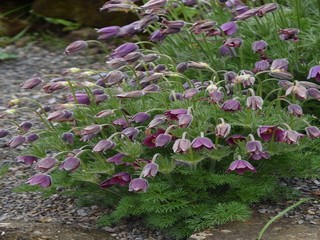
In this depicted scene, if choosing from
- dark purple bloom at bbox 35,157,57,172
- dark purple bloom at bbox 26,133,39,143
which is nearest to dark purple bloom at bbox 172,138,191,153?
dark purple bloom at bbox 35,157,57,172

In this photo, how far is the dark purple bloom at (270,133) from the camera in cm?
298

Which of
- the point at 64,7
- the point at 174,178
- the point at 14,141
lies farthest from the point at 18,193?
the point at 64,7

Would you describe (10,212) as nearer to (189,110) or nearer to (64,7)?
(189,110)

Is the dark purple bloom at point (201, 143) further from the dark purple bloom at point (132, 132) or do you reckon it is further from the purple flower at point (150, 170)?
the dark purple bloom at point (132, 132)

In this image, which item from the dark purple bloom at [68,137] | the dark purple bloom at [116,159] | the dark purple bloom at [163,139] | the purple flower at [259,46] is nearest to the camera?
the dark purple bloom at [163,139]

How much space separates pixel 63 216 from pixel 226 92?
2.91 feet

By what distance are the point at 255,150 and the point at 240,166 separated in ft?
0.29

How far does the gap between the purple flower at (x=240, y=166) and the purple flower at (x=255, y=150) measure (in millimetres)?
51

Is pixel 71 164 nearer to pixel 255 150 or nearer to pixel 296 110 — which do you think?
pixel 255 150

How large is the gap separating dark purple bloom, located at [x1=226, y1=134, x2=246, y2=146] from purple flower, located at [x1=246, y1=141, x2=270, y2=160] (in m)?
0.10

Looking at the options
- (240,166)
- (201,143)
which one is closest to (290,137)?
(240,166)

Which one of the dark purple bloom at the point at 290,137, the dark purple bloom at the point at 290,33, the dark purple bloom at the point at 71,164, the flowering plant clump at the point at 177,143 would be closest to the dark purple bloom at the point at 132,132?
the flowering plant clump at the point at 177,143

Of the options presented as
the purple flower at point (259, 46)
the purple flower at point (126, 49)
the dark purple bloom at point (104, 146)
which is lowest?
the dark purple bloom at point (104, 146)

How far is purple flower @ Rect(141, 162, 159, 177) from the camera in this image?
112 inches
